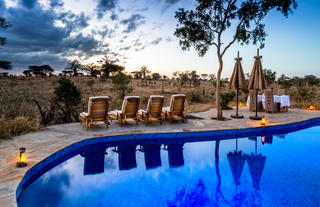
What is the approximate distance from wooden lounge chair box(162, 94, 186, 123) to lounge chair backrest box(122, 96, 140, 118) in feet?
3.83

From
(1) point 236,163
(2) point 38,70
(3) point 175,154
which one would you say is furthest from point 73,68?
(1) point 236,163

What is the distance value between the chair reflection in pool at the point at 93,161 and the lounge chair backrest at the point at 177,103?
2.86 metres

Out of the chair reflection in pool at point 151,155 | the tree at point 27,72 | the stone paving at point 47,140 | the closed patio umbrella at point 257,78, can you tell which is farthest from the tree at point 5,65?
the tree at point 27,72

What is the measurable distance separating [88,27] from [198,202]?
535 inches

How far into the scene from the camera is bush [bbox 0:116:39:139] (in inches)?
209

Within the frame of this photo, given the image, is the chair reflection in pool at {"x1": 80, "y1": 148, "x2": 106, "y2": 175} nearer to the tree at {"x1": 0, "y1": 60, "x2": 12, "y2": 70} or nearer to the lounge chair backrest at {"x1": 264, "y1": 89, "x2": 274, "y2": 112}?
A: the lounge chair backrest at {"x1": 264, "y1": 89, "x2": 274, "y2": 112}

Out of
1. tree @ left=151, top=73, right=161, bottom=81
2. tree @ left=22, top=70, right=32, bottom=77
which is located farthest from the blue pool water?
tree @ left=22, top=70, right=32, bottom=77

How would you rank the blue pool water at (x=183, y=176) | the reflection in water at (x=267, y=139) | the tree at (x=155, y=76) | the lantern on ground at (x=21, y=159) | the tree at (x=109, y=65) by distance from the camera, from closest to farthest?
the blue pool water at (x=183, y=176), the lantern on ground at (x=21, y=159), the reflection in water at (x=267, y=139), the tree at (x=109, y=65), the tree at (x=155, y=76)

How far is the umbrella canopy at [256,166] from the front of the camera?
3.86m

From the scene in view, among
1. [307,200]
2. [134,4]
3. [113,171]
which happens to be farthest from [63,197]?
[134,4]

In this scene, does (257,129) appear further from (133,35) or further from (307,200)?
(133,35)

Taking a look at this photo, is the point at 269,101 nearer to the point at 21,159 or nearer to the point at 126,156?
the point at 126,156

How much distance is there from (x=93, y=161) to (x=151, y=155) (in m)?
1.40

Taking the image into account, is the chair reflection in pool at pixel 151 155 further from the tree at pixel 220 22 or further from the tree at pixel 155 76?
the tree at pixel 155 76
